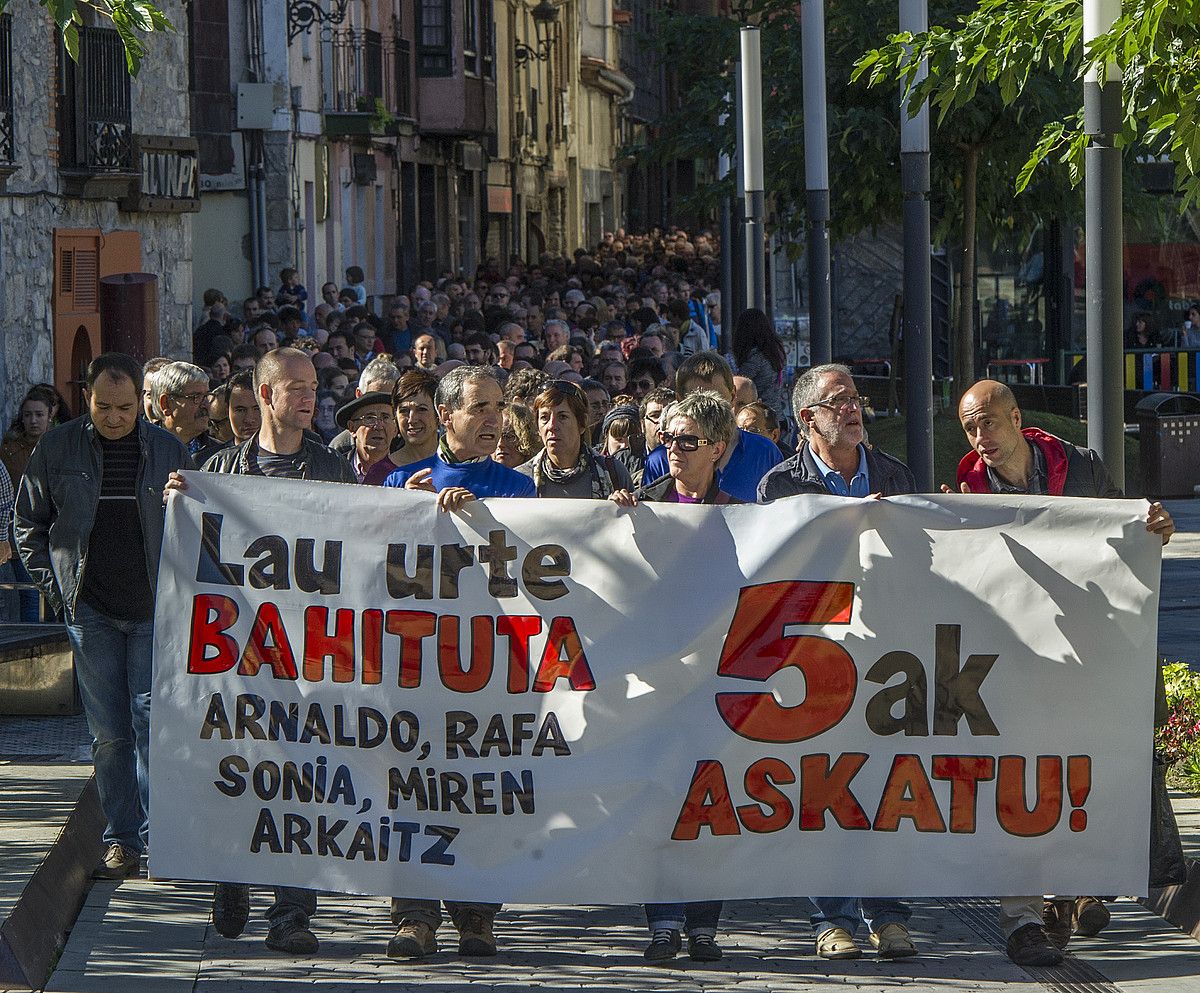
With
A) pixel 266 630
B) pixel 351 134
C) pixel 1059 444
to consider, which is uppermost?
pixel 351 134

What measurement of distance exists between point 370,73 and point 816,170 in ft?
70.3

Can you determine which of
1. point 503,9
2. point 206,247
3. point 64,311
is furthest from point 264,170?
point 503,9

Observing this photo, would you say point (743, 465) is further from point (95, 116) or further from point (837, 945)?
point (95, 116)

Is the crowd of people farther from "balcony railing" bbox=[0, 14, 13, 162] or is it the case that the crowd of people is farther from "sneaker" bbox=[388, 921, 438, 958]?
"balcony railing" bbox=[0, 14, 13, 162]

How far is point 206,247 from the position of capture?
96.6ft

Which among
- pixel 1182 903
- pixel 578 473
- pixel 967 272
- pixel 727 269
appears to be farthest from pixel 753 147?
pixel 1182 903

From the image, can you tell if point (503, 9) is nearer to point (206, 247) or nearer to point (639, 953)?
point (206, 247)

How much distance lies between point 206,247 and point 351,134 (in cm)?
495

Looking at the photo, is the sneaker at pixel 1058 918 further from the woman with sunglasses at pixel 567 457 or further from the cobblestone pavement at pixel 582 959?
the woman with sunglasses at pixel 567 457

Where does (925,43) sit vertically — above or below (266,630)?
above

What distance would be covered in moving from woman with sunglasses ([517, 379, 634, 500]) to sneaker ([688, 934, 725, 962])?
182 cm

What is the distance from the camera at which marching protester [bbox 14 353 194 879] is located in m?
7.90

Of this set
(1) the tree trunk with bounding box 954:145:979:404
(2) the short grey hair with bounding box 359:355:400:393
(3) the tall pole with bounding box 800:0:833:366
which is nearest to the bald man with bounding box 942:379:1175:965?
(2) the short grey hair with bounding box 359:355:400:393

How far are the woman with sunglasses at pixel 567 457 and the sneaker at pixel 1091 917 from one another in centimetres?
211
